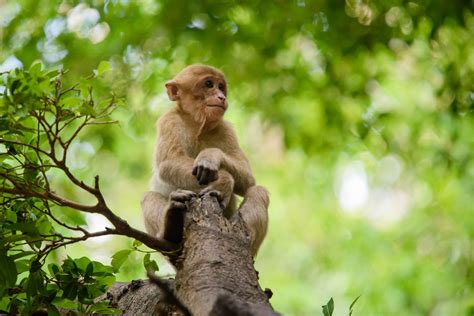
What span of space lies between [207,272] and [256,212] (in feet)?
6.93

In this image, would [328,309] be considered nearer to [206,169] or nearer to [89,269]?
[89,269]

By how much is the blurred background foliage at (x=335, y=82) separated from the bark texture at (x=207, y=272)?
194 cm

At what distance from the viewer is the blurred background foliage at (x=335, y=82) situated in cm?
838

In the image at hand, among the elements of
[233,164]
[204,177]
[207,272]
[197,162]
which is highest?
[233,164]

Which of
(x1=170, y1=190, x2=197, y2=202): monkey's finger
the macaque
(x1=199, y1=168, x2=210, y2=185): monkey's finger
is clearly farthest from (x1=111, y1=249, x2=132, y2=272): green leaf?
(x1=199, y1=168, x2=210, y2=185): monkey's finger

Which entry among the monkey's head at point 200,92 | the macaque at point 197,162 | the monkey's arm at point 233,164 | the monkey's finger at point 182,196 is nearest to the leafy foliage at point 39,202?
the monkey's finger at point 182,196

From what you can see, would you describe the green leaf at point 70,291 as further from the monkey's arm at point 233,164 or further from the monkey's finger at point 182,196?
the monkey's arm at point 233,164

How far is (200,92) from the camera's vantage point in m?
7.14

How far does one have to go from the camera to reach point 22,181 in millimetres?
3922

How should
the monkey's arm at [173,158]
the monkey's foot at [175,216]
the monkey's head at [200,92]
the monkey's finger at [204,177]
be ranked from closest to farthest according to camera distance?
the monkey's foot at [175,216]
the monkey's finger at [204,177]
the monkey's arm at [173,158]
the monkey's head at [200,92]

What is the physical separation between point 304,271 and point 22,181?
467 inches

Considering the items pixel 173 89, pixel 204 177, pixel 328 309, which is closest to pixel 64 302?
pixel 328 309

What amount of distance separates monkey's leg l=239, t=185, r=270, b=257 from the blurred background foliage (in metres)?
1.25

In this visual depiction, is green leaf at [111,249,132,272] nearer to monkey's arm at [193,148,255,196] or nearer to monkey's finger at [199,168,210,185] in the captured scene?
monkey's finger at [199,168,210,185]
